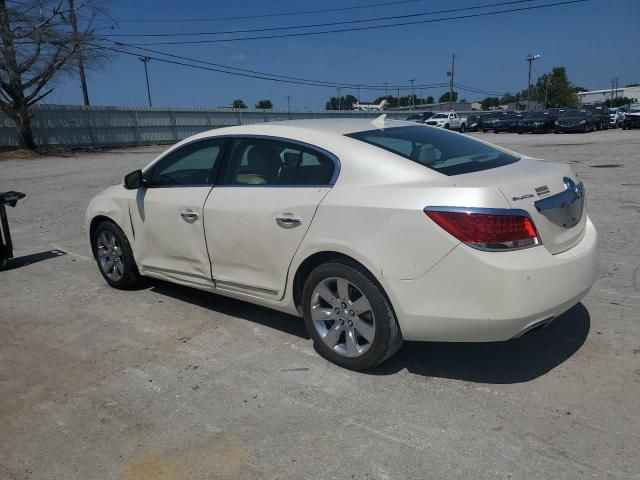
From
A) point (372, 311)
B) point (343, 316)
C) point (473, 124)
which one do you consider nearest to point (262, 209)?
point (343, 316)

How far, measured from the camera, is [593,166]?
1404cm

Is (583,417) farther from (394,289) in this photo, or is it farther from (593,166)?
(593,166)

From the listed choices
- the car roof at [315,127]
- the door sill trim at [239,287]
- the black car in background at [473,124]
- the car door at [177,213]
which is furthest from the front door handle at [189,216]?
the black car in background at [473,124]

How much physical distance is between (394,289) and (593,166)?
42.1ft

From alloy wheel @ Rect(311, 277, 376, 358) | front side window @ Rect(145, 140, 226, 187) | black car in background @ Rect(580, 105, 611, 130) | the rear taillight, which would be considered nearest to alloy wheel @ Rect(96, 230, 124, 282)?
front side window @ Rect(145, 140, 226, 187)

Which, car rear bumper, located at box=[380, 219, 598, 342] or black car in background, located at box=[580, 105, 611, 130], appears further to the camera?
black car in background, located at box=[580, 105, 611, 130]

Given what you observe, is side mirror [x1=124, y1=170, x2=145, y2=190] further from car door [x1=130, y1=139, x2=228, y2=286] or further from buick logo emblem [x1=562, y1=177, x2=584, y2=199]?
buick logo emblem [x1=562, y1=177, x2=584, y2=199]

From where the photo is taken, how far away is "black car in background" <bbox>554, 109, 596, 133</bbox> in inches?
1378

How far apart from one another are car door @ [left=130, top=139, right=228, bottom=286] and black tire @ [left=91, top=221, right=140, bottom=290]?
17 centimetres

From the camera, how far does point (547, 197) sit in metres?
3.26

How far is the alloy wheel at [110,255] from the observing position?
5.34 meters

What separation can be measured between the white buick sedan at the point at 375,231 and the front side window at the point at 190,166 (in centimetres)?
2

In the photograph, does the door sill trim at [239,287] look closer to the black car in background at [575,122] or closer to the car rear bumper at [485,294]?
the car rear bumper at [485,294]

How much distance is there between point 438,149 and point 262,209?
1.30 m
